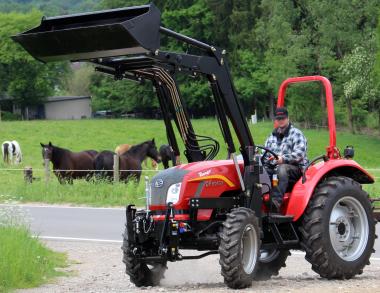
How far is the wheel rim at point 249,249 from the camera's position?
10.6m

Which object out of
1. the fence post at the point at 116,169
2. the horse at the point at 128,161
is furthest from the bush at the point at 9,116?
the fence post at the point at 116,169

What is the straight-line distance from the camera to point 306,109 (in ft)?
245

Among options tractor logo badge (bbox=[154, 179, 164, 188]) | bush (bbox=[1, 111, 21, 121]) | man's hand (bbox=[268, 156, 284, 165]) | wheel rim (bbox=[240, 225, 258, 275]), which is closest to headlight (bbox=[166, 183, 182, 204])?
tractor logo badge (bbox=[154, 179, 164, 188])

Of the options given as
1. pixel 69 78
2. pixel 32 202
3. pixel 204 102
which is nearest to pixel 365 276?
pixel 32 202

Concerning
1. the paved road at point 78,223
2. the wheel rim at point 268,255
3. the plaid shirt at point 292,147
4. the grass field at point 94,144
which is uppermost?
the plaid shirt at point 292,147

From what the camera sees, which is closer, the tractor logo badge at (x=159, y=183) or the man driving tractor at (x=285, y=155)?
the tractor logo badge at (x=159, y=183)

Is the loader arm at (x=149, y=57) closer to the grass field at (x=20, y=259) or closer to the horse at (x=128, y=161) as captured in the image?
the grass field at (x=20, y=259)

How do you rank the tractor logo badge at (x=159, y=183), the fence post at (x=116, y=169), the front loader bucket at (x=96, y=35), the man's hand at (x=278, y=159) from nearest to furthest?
the front loader bucket at (x=96, y=35) → the tractor logo badge at (x=159, y=183) → the man's hand at (x=278, y=159) → the fence post at (x=116, y=169)

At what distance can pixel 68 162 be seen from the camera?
3075 centimetres

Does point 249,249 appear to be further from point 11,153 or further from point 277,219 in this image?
point 11,153

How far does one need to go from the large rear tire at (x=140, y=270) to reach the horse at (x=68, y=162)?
18428mm

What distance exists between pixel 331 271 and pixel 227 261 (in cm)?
174

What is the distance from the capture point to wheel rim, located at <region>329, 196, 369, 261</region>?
38.3ft

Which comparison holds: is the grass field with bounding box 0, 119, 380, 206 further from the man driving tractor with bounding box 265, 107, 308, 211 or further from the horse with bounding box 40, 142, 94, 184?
the man driving tractor with bounding box 265, 107, 308, 211
